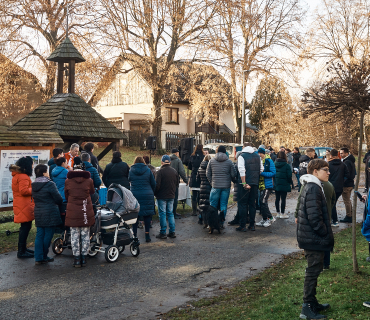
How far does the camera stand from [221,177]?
1154cm

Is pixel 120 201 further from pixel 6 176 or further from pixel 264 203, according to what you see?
pixel 264 203

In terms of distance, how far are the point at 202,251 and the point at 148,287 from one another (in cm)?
259

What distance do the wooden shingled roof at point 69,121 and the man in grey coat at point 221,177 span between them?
5530mm

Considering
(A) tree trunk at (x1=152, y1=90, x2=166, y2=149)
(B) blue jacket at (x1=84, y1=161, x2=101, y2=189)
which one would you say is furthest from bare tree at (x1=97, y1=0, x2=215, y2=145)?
(B) blue jacket at (x1=84, y1=161, x2=101, y2=189)

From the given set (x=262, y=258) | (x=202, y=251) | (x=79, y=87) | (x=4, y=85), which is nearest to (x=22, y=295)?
(x=202, y=251)

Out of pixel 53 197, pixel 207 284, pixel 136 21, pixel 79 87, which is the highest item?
pixel 136 21

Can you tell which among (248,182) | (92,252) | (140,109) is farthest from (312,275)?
(140,109)

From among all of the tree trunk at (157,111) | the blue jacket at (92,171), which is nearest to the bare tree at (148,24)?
the tree trunk at (157,111)

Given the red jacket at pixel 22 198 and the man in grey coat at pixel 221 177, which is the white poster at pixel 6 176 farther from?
the man in grey coat at pixel 221 177

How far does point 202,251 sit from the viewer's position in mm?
9305

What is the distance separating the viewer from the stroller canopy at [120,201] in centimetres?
887

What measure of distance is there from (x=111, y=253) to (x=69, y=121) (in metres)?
7.75

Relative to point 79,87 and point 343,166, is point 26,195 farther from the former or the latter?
point 79,87

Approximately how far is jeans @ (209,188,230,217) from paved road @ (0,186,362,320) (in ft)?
3.69
